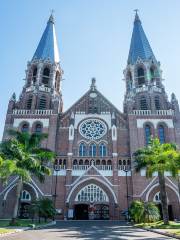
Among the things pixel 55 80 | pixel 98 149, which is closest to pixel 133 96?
pixel 98 149

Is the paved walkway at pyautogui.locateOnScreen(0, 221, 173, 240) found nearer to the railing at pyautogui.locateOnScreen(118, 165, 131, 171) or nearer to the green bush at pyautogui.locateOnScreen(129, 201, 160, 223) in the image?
the green bush at pyautogui.locateOnScreen(129, 201, 160, 223)

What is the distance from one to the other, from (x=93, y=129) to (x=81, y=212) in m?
13.2

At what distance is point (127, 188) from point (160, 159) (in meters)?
11.4

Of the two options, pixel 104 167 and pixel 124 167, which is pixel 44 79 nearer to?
pixel 104 167

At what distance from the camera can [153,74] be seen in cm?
4859

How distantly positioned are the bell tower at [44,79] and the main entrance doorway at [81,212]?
16.0 metres

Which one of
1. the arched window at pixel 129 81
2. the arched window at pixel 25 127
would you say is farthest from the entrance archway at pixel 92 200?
the arched window at pixel 129 81

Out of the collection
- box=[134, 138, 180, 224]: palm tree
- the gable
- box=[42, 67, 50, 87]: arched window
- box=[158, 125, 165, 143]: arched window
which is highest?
box=[42, 67, 50, 87]: arched window

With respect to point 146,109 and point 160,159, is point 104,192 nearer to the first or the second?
point 160,159

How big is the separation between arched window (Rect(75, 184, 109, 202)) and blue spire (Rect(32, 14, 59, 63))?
26934mm

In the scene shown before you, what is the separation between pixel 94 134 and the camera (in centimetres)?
4072

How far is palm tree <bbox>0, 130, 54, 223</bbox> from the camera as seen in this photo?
900 inches

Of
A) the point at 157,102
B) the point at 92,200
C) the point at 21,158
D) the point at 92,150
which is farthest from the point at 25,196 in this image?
the point at 157,102

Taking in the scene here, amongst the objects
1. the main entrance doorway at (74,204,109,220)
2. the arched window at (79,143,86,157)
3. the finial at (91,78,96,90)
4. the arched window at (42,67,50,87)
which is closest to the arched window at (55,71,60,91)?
the arched window at (42,67,50,87)
